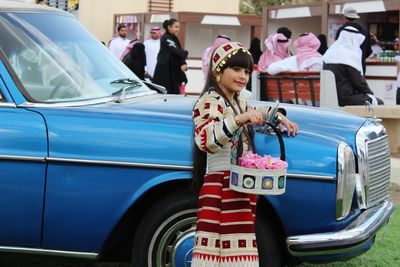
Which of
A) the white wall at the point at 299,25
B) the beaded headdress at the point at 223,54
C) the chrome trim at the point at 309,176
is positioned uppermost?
the white wall at the point at 299,25

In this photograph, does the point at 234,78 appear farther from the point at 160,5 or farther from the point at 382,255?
the point at 160,5

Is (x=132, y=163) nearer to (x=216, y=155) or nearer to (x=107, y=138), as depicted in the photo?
(x=107, y=138)

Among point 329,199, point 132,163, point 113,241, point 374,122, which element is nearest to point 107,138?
point 132,163

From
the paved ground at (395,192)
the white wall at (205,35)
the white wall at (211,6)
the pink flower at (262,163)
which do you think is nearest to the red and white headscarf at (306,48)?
the paved ground at (395,192)

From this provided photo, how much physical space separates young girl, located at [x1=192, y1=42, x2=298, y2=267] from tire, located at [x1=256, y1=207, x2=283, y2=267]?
0.35 metres

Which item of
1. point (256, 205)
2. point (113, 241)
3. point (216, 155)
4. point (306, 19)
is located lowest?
point (113, 241)

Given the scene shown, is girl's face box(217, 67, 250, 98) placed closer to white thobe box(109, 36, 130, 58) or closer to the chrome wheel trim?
the chrome wheel trim

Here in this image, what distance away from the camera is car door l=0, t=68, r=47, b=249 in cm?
447

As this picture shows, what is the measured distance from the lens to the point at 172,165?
439 cm

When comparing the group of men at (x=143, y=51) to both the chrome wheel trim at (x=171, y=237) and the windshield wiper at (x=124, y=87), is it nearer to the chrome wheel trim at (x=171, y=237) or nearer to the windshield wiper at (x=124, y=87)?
the windshield wiper at (x=124, y=87)

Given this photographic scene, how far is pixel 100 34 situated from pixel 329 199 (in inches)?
1136

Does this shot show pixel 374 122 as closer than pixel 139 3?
Yes

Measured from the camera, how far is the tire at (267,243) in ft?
14.5

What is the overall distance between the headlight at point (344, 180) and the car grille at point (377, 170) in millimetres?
287
